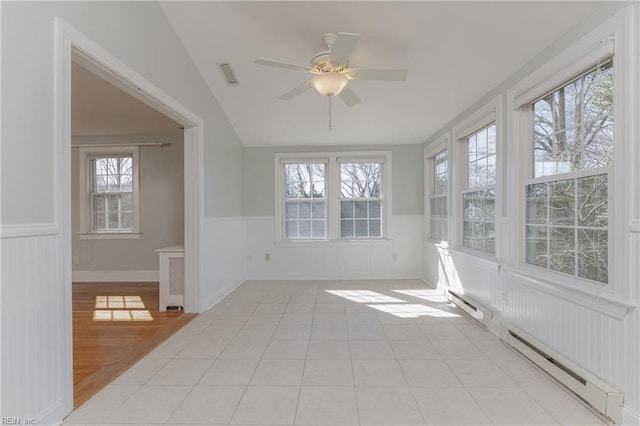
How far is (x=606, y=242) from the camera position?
1915 mm

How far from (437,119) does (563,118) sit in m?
2.06

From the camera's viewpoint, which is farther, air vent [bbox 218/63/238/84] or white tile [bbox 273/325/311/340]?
air vent [bbox 218/63/238/84]

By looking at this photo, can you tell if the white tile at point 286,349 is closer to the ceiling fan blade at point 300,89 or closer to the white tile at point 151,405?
the white tile at point 151,405

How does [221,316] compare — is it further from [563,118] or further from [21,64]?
[563,118]

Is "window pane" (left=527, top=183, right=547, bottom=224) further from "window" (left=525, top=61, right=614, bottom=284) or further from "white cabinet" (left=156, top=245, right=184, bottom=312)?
"white cabinet" (left=156, top=245, right=184, bottom=312)

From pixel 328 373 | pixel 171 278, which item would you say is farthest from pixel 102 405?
pixel 171 278

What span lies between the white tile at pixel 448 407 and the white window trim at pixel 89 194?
5142mm

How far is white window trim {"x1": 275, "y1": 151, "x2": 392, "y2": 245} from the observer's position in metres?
5.41

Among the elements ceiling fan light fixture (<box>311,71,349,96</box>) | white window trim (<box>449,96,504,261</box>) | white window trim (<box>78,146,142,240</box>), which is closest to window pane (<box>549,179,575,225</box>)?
white window trim (<box>449,96,504,261</box>)

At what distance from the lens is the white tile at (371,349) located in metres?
2.55

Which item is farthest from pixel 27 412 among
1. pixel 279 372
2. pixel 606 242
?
pixel 606 242

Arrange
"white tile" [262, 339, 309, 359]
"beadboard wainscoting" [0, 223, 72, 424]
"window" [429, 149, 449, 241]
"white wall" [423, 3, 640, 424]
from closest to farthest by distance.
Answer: "beadboard wainscoting" [0, 223, 72, 424], "white wall" [423, 3, 640, 424], "white tile" [262, 339, 309, 359], "window" [429, 149, 449, 241]

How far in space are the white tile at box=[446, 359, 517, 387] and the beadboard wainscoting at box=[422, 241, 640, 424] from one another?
42cm

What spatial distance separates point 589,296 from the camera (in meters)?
1.94
